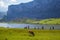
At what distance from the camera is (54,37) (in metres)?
6.70

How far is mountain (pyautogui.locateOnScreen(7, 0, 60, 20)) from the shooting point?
6969 millimetres

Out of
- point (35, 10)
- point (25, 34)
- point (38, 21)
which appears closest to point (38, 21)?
point (38, 21)

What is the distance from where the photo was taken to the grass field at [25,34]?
6633mm

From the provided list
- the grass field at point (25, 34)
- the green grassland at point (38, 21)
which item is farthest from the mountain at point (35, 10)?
the grass field at point (25, 34)

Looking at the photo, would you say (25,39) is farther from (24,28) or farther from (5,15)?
(5,15)

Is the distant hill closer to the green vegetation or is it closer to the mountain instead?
the green vegetation

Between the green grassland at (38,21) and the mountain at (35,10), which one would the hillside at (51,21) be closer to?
the green grassland at (38,21)

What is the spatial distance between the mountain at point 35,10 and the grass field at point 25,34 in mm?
508

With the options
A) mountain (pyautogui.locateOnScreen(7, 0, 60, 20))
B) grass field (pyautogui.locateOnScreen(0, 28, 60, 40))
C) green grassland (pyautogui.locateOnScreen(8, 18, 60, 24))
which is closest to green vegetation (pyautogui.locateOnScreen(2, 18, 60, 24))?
green grassland (pyautogui.locateOnScreen(8, 18, 60, 24))

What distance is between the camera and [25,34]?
6.80 metres

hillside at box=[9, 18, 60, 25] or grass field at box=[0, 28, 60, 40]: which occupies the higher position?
hillside at box=[9, 18, 60, 25]

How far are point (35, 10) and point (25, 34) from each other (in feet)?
3.16

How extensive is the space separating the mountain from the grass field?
508 millimetres

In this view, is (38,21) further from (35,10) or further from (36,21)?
(35,10)
